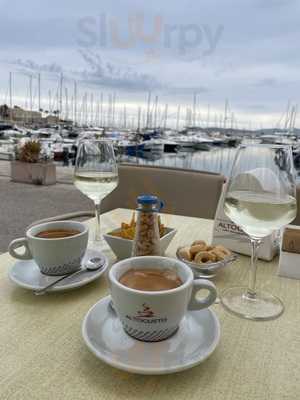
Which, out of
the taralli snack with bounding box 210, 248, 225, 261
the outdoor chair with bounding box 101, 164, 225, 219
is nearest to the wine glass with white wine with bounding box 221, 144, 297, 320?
the taralli snack with bounding box 210, 248, 225, 261

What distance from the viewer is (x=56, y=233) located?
75 centimetres

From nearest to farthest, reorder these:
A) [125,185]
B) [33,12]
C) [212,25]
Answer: [125,185], [212,25], [33,12]

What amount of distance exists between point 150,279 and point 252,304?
259 millimetres

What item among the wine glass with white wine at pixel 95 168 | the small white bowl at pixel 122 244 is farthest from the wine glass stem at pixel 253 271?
the wine glass with white wine at pixel 95 168

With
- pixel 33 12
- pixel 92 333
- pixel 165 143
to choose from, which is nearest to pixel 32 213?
pixel 33 12

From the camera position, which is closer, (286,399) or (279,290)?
(286,399)

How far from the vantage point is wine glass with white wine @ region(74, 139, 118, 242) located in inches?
39.2

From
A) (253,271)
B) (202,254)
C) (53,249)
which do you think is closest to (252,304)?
(253,271)

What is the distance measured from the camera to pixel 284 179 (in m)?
0.64

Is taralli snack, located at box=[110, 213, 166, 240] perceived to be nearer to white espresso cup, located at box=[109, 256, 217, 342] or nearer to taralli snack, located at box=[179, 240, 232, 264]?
taralli snack, located at box=[179, 240, 232, 264]

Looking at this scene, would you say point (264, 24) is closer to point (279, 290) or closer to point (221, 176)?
point (221, 176)

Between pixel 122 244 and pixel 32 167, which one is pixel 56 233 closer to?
pixel 122 244

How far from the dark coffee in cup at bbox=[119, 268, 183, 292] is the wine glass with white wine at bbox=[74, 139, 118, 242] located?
1.55ft

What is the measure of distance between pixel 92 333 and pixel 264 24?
206 inches
